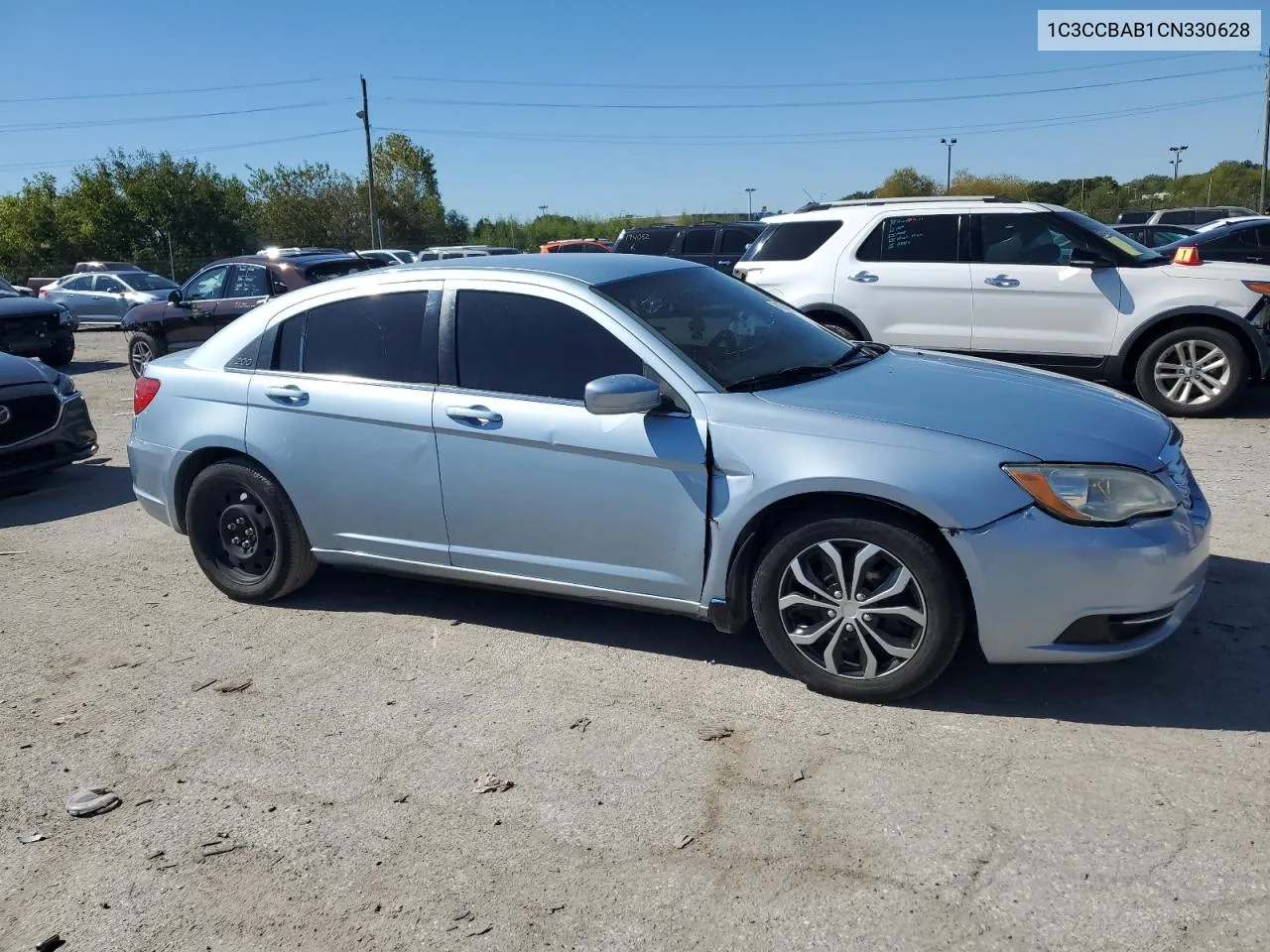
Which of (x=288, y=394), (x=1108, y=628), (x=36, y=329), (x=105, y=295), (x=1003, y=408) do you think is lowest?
(x=1108, y=628)

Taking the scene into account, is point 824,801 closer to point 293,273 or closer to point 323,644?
point 323,644

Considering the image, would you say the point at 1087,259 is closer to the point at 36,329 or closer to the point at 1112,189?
the point at 36,329

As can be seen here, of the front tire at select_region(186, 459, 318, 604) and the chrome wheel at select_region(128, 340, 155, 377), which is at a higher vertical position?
the chrome wheel at select_region(128, 340, 155, 377)

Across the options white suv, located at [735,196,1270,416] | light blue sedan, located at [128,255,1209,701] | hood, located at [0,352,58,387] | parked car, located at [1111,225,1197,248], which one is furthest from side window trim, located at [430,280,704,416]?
parked car, located at [1111,225,1197,248]

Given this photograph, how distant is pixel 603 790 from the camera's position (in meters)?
3.52

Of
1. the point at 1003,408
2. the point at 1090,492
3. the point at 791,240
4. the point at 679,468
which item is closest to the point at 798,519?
the point at 679,468

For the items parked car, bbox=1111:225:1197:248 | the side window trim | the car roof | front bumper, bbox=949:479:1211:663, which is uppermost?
parked car, bbox=1111:225:1197:248

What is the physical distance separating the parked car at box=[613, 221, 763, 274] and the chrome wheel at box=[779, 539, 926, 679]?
50.7 ft

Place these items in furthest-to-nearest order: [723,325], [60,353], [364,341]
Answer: [60,353]
[364,341]
[723,325]

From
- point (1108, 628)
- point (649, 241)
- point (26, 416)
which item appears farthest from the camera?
point (649, 241)

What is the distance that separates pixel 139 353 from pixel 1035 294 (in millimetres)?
11583

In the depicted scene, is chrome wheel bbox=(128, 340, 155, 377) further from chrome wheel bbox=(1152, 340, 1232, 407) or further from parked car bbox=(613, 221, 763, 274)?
chrome wheel bbox=(1152, 340, 1232, 407)

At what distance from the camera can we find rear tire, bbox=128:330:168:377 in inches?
565

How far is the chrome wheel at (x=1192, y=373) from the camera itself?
9.02 metres
